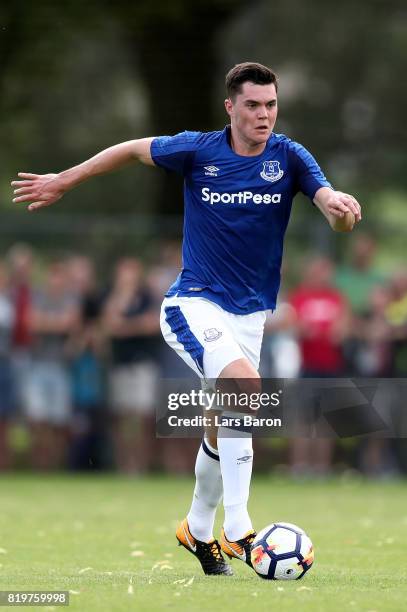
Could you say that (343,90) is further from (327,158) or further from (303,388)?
(303,388)

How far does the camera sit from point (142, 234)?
63.2 feet

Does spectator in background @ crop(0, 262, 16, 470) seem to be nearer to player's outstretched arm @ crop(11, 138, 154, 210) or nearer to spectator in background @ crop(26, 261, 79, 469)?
spectator in background @ crop(26, 261, 79, 469)

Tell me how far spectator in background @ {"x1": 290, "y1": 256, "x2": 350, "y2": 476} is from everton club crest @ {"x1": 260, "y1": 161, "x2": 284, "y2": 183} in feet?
30.6

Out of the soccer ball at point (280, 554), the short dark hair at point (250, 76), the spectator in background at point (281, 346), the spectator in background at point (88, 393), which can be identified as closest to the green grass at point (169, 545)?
the soccer ball at point (280, 554)

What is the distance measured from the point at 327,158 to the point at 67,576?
75.5ft

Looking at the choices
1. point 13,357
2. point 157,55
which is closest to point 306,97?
point 157,55

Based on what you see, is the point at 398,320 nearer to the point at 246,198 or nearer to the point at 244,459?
the point at 246,198

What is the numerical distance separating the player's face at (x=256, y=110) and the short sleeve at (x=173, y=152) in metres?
0.35

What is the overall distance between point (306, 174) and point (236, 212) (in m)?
0.46

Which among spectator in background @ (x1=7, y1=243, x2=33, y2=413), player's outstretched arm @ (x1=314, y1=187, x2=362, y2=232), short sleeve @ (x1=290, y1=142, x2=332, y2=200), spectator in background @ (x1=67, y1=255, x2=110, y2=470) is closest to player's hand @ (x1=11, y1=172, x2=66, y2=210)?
short sleeve @ (x1=290, y1=142, x2=332, y2=200)

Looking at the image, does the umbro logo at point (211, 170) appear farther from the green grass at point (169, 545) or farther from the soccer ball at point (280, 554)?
the green grass at point (169, 545)

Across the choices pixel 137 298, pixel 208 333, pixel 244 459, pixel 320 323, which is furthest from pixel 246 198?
pixel 137 298

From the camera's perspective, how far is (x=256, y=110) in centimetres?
793

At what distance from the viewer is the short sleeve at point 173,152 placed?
26.7ft
